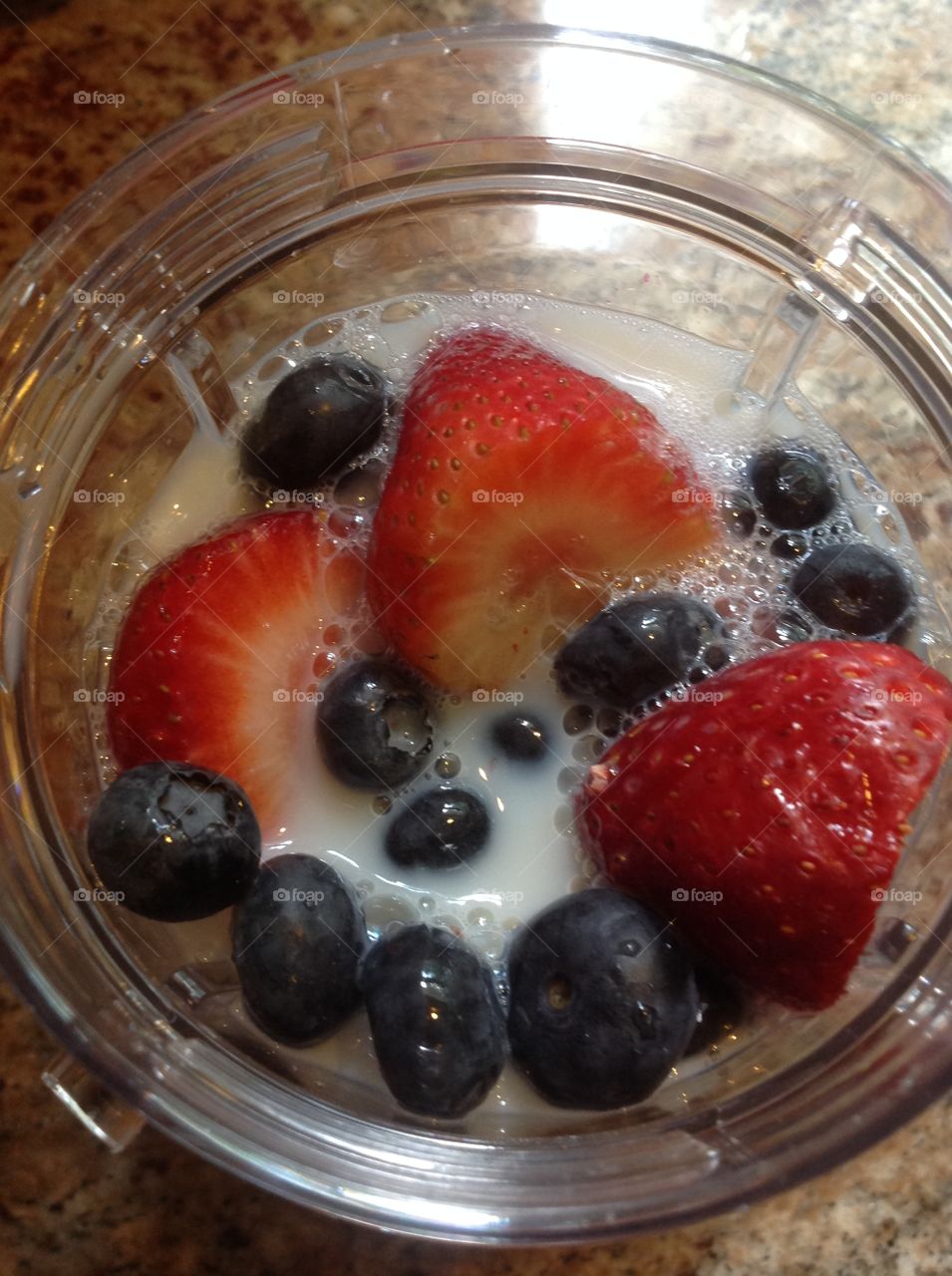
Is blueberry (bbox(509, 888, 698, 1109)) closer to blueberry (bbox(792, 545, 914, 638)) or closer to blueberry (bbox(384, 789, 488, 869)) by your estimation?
blueberry (bbox(384, 789, 488, 869))

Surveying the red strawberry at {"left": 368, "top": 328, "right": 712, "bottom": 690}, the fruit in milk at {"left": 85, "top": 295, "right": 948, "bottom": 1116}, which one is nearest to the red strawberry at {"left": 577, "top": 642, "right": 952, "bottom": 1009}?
the fruit in milk at {"left": 85, "top": 295, "right": 948, "bottom": 1116}

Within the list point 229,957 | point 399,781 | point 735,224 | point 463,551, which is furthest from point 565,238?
point 229,957

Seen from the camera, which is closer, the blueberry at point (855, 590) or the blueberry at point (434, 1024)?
the blueberry at point (434, 1024)

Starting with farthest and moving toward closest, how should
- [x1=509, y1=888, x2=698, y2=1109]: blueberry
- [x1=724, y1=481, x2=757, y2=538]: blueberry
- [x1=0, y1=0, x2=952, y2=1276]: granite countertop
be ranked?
[x1=724, y1=481, x2=757, y2=538]: blueberry < [x1=0, y1=0, x2=952, y2=1276]: granite countertop < [x1=509, y1=888, x2=698, y2=1109]: blueberry

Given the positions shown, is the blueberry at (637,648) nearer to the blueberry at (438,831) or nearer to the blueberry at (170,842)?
the blueberry at (438,831)

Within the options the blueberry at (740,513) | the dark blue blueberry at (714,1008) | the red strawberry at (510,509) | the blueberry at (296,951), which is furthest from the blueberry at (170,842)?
the blueberry at (740,513)
